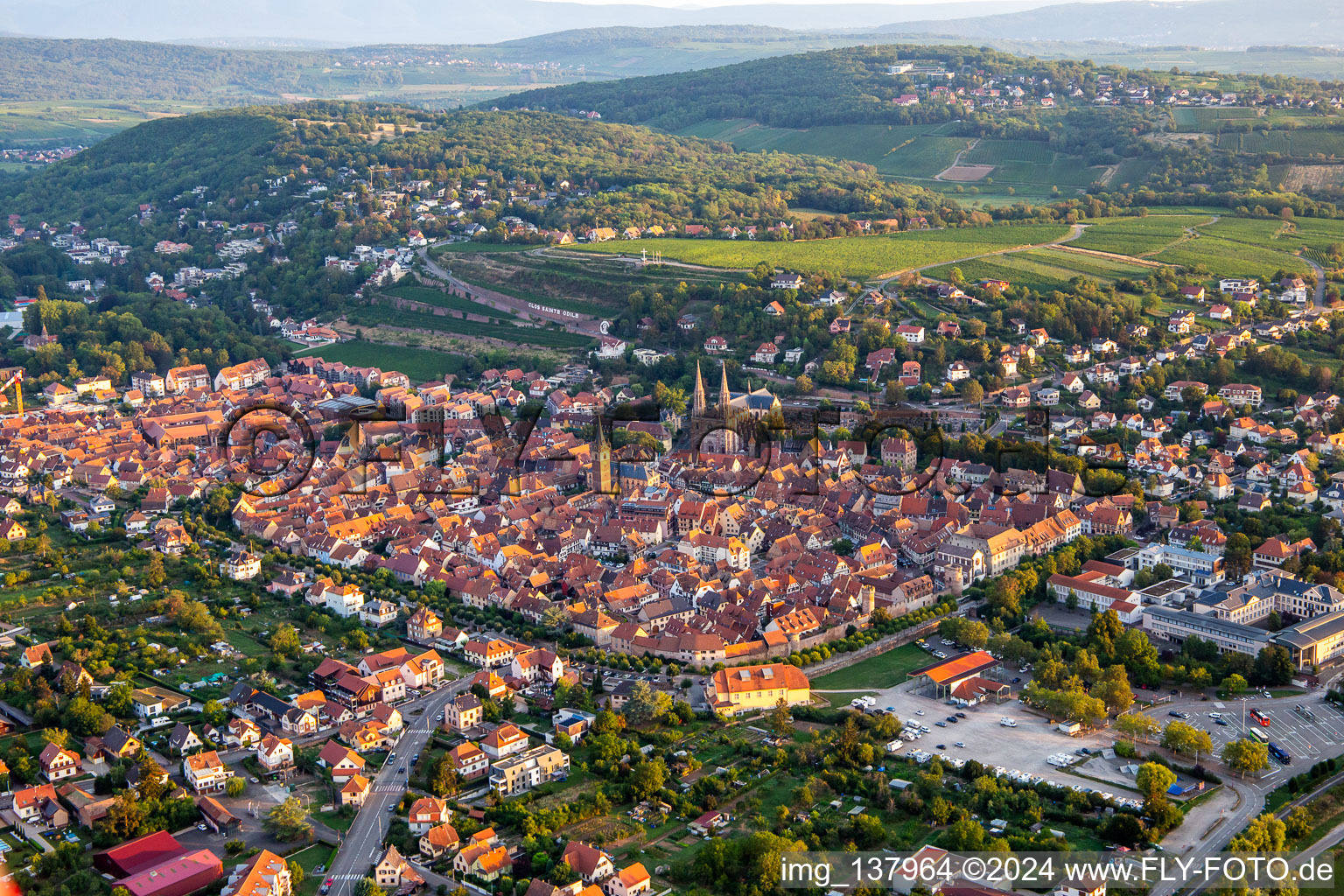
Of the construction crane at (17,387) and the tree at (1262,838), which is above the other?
the construction crane at (17,387)

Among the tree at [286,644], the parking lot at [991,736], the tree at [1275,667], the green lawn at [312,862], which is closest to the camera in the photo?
the green lawn at [312,862]

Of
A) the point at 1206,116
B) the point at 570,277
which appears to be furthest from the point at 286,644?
the point at 1206,116

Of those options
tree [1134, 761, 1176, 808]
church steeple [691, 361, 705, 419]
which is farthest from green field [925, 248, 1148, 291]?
tree [1134, 761, 1176, 808]

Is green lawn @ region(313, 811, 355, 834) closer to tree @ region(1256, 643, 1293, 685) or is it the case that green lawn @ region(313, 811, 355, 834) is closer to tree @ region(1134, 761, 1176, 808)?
tree @ region(1134, 761, 1176, 808)

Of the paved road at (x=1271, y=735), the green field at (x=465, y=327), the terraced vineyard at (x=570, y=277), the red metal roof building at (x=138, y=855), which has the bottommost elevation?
the paved road at (x=1271, y=735)

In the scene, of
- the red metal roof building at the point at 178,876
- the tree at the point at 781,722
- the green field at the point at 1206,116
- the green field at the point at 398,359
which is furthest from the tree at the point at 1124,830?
the green field at the point at 1206,116

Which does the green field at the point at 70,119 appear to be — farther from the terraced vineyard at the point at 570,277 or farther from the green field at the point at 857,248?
the green field at the point at 857,248

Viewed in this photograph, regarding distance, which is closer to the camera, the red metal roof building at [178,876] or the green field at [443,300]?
the red metal roof building at [178,876]
